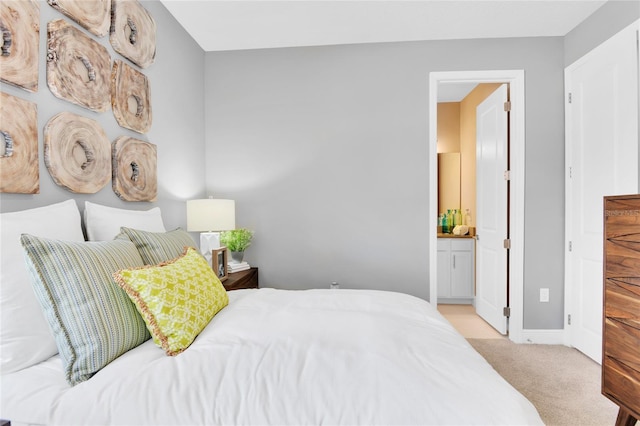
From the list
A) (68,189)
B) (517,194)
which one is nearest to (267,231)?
(68,189)

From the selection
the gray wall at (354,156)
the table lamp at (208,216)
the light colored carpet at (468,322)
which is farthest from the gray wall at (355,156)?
the table lamp at (208,216)

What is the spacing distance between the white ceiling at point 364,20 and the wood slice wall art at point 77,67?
3.35 ft

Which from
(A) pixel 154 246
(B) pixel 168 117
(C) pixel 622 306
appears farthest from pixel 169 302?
(C) pixel 622 306

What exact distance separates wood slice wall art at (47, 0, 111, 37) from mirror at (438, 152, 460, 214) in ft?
13.2

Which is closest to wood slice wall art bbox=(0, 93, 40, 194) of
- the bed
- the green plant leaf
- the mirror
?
the bed

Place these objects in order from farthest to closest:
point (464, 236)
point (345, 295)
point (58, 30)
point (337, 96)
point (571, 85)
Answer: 1. point (464, 236)
2. point (337, 96)
3. point (571, 85)
4. point (345, 295)
5. point (58, 30)

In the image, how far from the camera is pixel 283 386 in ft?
3.18

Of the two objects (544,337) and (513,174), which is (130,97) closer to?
(513,174)

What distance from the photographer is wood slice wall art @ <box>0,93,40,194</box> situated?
127 cm

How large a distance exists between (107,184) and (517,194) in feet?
10.6

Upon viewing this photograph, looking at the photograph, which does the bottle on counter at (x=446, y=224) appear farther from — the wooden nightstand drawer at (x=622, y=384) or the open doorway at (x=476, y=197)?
the wooden nightstand drawer at (x=622, y=384)

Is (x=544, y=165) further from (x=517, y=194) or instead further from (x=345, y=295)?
(x=345, y=295)

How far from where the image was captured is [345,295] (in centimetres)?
184

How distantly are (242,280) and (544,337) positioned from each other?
278 cm
